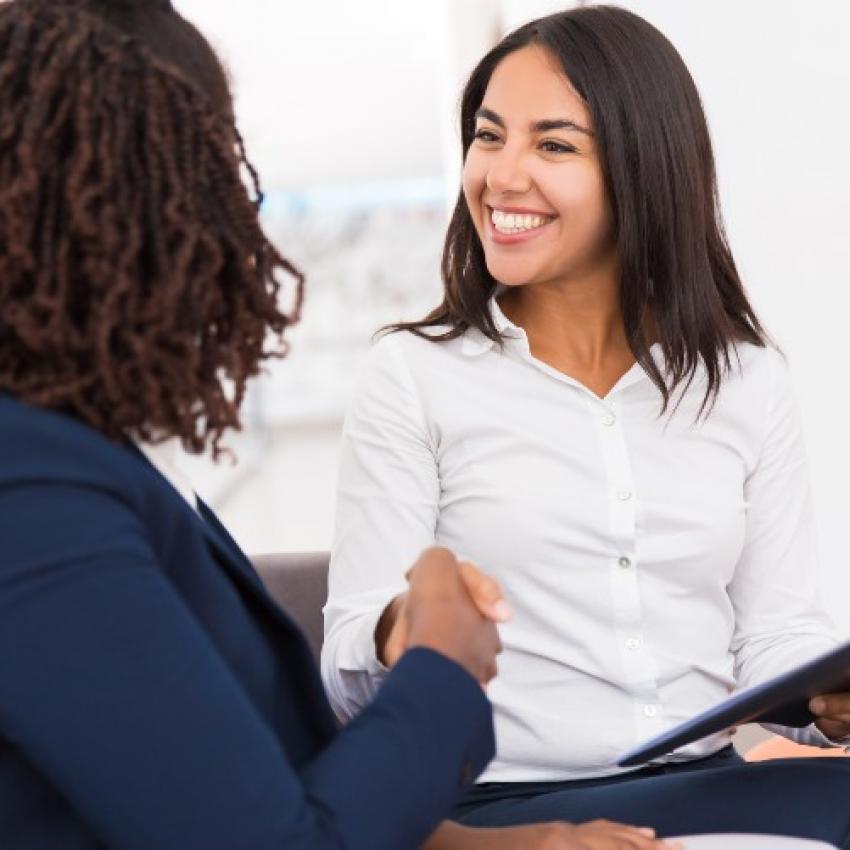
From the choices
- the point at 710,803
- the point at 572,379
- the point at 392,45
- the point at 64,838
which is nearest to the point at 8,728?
the point at 64,838

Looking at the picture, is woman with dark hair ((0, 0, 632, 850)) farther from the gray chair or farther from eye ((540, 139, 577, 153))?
the gray chair

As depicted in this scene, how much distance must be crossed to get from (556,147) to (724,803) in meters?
0.76

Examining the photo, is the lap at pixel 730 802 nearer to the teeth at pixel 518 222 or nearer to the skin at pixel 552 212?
the skin at pixel 552 212

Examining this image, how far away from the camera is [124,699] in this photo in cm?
72

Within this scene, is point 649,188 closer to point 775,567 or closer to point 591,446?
point 591,446

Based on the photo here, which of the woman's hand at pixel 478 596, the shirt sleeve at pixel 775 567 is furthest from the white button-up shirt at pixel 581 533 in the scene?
the woman's hand at pixel 478 596

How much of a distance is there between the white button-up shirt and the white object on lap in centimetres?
19

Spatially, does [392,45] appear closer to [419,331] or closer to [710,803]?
[419,331]

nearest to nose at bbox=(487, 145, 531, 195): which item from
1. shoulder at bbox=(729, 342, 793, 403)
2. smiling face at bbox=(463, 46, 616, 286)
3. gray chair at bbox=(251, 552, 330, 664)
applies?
smiling face at bbox=(463, 46, 616, 286)

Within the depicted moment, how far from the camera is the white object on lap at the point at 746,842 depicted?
1.19 metres

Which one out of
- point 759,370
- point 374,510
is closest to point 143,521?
point 374,510

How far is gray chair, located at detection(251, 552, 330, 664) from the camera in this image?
171 centimetres

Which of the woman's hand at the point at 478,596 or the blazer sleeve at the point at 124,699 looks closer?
the blazer sleeve at the point at 124,699

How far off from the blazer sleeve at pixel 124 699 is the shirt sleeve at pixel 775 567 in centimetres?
86
